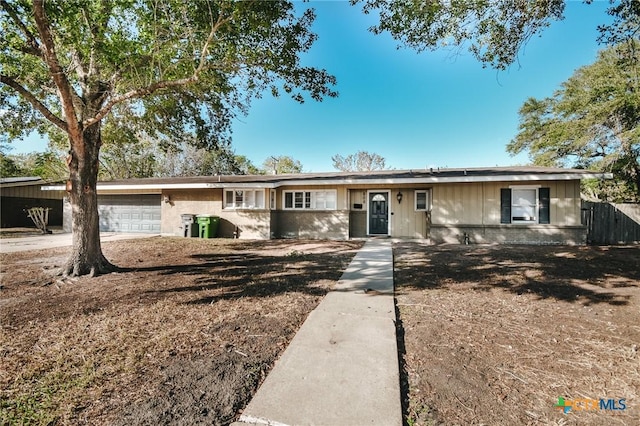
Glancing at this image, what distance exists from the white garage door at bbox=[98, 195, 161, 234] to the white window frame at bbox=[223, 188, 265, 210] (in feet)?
14.0

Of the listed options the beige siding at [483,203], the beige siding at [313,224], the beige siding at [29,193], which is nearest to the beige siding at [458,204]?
the beige siding at [483,203]

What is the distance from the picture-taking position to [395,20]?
6.02m

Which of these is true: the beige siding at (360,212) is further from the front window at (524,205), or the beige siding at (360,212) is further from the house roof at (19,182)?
the house roof at (19,182)

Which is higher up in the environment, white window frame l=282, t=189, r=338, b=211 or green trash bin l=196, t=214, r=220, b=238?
white window frame l=282, t=189, r=338, b=211

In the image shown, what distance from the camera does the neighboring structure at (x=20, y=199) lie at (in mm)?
16719

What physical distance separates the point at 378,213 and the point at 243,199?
616 centimetres

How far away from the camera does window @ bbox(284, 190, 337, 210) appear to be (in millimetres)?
12953

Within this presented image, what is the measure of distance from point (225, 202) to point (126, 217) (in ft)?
20.7

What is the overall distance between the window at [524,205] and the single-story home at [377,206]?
32 millimetres

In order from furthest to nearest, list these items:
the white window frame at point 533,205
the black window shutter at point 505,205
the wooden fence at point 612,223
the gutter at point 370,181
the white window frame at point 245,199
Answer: the white window frame at point 245,199
the wooden fence at point 612,223
the black window shutter at point 505,205
the white window frame at point 533,205
the gutter at point 370,181

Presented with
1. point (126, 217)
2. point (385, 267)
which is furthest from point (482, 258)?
point (126, 217)

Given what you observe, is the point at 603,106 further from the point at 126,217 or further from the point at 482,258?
the point at 126,217

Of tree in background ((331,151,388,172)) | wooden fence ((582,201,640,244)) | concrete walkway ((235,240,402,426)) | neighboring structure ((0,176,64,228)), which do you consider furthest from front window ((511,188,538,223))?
tree in background ((331,151,388,172))

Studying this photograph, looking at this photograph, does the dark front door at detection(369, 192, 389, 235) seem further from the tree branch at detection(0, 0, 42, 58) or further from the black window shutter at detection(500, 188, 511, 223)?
the tree branch at detection(0, 0, 42, 58)
